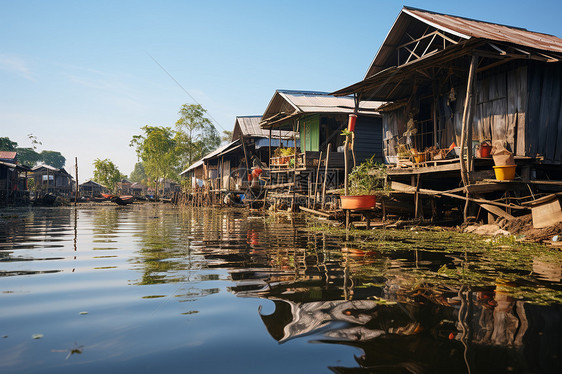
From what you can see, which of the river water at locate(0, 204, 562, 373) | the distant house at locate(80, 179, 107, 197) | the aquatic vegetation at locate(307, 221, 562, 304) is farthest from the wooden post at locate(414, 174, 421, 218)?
the distant house at locate(80, 179, 107, 197)

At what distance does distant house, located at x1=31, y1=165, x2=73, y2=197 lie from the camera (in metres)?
50.5

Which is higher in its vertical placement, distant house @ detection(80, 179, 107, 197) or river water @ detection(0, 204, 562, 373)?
distant house @ detection(80, 179, 107, 197)

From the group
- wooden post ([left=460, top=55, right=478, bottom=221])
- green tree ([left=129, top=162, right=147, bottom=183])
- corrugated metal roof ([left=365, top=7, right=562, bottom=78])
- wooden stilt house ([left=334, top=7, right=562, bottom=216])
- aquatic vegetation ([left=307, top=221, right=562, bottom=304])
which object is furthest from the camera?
green tree ([left=129, top=162, right=147, bottom=183])

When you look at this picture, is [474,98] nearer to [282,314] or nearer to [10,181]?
[282,314]

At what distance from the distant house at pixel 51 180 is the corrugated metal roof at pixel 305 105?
39.7 meters

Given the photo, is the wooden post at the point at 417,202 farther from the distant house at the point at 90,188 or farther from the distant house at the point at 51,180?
the distant house at the point at 90,188

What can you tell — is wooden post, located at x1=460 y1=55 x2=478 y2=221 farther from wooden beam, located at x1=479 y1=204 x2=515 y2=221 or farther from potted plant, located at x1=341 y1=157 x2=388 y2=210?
potted plant, located at x1=341 y1=157 x2=388 y2=210

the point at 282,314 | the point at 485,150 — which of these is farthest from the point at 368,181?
the point at 282,314

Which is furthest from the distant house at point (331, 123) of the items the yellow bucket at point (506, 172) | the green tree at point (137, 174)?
the green tree at point (137, 174)

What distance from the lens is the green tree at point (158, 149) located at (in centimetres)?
4966

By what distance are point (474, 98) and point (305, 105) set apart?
35.2 ft

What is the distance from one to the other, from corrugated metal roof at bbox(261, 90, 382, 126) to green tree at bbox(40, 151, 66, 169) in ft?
368

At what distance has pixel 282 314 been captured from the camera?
9.47 feet

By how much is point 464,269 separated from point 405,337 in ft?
8.85
